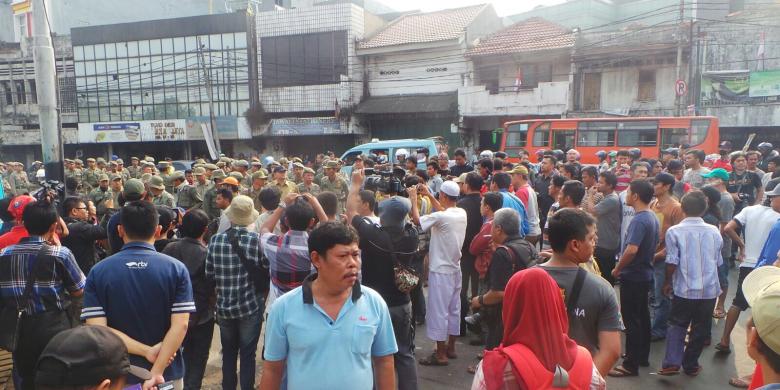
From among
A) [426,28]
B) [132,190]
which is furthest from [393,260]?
[426,28]

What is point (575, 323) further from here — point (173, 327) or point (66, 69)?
point (66, 69)

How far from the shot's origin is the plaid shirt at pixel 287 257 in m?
3.70

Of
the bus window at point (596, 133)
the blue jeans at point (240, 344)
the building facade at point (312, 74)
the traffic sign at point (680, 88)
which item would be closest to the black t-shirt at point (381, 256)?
the blue jeans at point (240, 344)

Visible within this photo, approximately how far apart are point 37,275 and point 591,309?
3196 mm

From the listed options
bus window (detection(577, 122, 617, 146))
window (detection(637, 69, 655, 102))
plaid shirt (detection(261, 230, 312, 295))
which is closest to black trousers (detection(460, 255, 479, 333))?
plaid shirt (detection(261, 230, 312, 295))

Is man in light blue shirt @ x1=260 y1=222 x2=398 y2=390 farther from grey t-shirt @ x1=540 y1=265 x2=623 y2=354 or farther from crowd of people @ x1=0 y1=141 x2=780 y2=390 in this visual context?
grey t-shirt @ x1=540 y1=265 x2=623 y2=354

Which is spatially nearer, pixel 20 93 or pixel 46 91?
pixel 46 91

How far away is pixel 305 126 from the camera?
2661 centimetres

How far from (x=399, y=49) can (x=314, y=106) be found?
531 centimetres

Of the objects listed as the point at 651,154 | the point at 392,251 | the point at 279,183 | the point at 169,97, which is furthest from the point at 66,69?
the point at 392,251

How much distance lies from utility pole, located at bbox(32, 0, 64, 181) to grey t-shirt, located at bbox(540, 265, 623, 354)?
6.83m

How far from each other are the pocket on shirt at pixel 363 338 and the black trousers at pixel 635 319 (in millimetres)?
3041

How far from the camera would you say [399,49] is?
83.8 ft

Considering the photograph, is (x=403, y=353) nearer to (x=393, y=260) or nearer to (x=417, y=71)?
(x=393, y=260)
